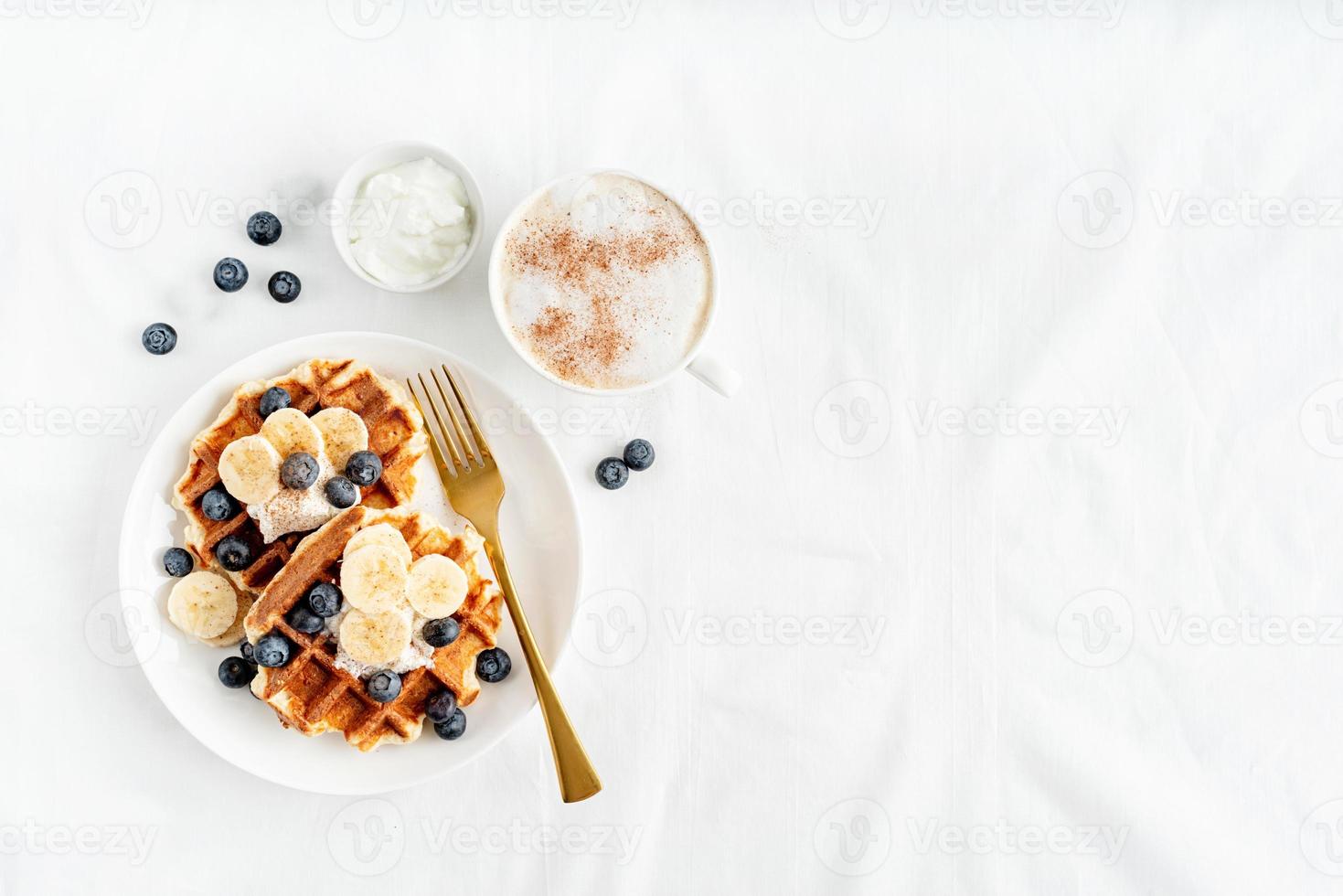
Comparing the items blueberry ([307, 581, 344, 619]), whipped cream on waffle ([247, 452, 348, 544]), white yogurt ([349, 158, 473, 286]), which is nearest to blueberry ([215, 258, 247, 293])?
white yogurt ([349, 158, 473, 286])

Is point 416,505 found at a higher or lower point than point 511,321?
lower

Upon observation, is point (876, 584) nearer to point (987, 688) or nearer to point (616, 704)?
point (987, 688)

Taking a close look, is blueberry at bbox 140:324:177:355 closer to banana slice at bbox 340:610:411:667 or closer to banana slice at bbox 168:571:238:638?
banana slice at bbox 168:571:238:638

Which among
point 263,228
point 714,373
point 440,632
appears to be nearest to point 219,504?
point 440,632

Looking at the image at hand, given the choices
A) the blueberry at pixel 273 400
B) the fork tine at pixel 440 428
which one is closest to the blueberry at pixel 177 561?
the blueberry at pixel 273 400

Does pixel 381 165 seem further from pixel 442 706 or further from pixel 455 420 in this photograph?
pixel 442 706

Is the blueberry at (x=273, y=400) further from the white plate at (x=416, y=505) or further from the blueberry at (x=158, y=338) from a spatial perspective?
the blueberry at (x=158, y=338)
